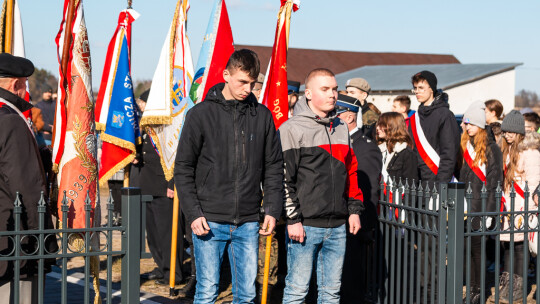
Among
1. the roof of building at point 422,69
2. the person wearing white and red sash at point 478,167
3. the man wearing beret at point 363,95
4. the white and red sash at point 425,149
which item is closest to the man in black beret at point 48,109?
the man wearing beret at point 363,95

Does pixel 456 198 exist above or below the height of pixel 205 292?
above

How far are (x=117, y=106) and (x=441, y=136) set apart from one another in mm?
3354

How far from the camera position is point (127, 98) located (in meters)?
7.97

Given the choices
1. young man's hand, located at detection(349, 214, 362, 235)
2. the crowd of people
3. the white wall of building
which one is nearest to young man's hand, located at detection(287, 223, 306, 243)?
the crowd of people

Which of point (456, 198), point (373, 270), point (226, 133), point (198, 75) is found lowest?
point (373, 270)

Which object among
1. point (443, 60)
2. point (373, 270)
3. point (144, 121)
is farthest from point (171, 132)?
point (443, 60)

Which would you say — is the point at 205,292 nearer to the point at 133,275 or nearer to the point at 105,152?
the point at 133,275

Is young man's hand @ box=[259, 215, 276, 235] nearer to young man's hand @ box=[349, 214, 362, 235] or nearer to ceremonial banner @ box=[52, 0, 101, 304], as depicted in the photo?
young man's hand @ box=[349, 214, 362, 235]

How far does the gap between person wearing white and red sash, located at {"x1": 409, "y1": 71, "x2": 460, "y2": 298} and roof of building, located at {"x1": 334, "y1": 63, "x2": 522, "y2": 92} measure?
2420 centimetres

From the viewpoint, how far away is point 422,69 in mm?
34938

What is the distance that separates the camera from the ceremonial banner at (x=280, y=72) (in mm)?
7199

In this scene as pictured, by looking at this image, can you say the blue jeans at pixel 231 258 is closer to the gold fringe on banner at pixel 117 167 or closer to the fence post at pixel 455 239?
the fence post at pixel 455 239

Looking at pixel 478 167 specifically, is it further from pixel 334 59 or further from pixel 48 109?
pixel 334 59

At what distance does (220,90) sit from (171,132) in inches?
117
